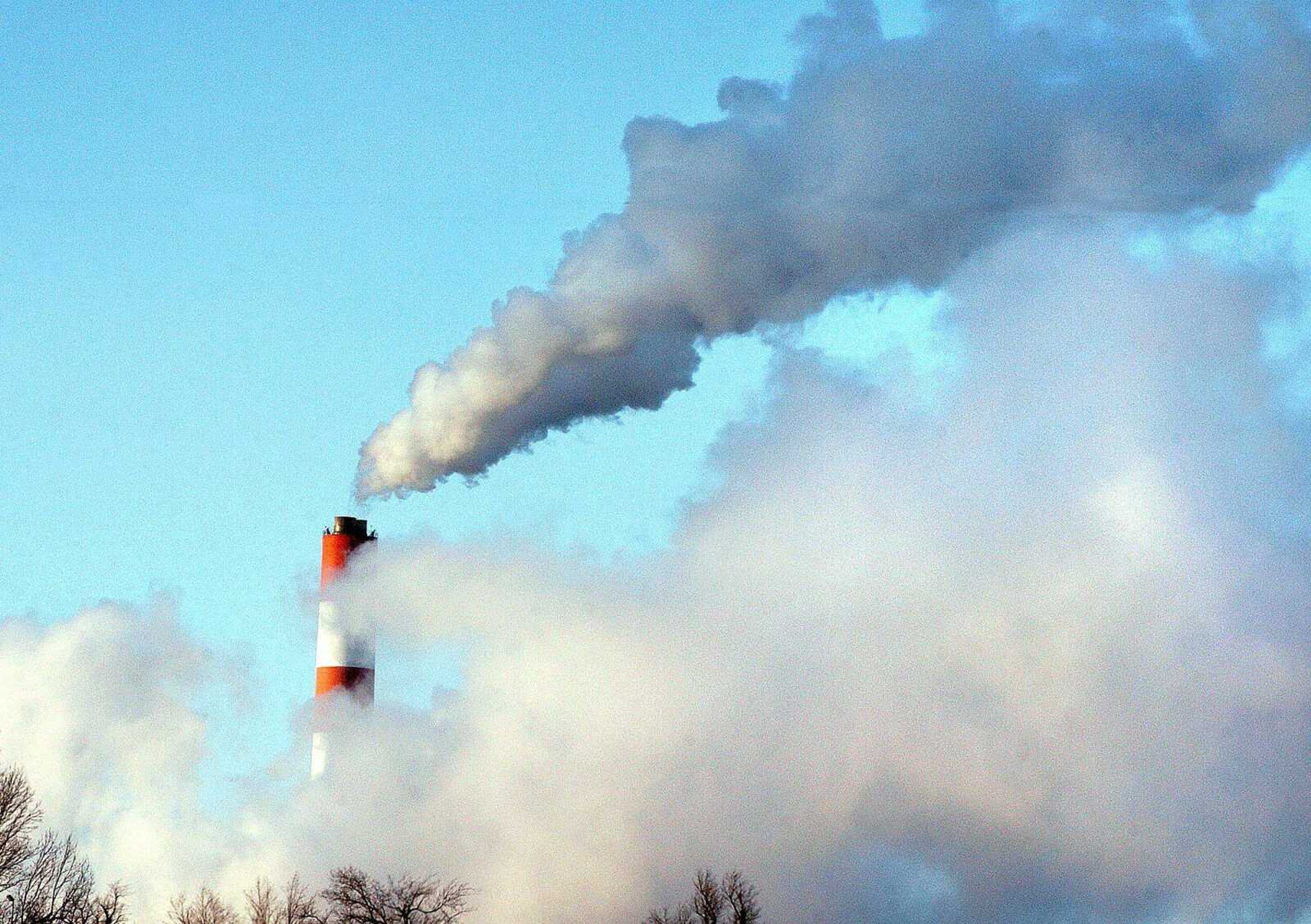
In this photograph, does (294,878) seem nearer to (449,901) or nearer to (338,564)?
(449,901)

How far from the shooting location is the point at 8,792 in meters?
41.4

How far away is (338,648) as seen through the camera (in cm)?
5475

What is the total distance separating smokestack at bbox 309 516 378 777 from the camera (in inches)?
2159

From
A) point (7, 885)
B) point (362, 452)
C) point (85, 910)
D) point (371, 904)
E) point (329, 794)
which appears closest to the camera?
point (7, 885)

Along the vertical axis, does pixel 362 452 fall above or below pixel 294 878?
above

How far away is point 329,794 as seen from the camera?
56.9 metres

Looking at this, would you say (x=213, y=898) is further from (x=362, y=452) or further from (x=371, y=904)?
(x=362, y=452)

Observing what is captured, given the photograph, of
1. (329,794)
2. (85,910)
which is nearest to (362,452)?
(329,794)

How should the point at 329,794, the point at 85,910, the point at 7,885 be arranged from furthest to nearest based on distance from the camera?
the point at 329,794, the point at 85,910, the point at 7,885

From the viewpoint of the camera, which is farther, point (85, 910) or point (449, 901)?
point (449, 901)

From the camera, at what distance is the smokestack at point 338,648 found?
180ft

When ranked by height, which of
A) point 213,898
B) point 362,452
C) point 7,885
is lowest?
point 7,885

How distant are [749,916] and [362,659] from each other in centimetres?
1346

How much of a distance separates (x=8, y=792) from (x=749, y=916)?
74.4ft
